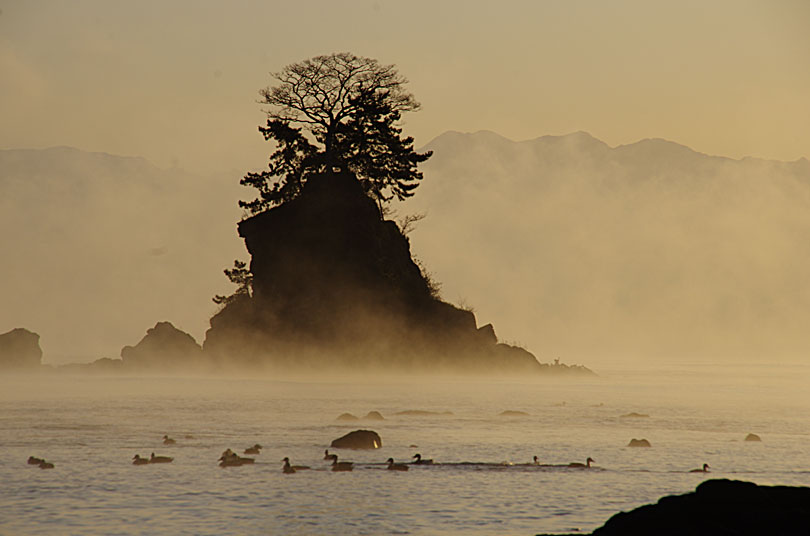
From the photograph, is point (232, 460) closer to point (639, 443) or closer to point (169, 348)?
point (639, 443)

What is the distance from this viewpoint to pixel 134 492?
1272 inches

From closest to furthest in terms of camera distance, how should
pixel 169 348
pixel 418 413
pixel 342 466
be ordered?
1. pixel 342 466
2. pixel 418 413
3. pixel 169 348

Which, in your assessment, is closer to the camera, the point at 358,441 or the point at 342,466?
the point at 342,466

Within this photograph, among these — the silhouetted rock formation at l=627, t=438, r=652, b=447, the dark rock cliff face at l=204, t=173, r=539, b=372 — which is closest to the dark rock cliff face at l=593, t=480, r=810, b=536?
the silhouetted rock formation at l=627, t=438, r=652, b=447

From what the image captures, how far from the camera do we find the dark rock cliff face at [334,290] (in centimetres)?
9788

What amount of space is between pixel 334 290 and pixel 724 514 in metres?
78.7

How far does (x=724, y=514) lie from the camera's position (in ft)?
65.8

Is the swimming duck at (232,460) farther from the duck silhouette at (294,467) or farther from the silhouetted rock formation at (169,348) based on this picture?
the silhouetted rock formation at (169,348)

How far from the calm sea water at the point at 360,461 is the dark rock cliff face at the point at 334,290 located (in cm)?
1003

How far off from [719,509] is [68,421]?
49.2 m

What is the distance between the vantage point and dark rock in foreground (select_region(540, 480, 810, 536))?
19.5 metres

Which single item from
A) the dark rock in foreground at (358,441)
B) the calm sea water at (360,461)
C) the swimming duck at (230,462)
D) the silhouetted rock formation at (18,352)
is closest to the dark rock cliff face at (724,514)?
the calm sea water at (360,461)

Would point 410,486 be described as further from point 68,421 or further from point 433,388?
point 433,388

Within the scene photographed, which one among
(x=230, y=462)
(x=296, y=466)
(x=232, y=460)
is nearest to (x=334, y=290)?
(x=232, y=460)
